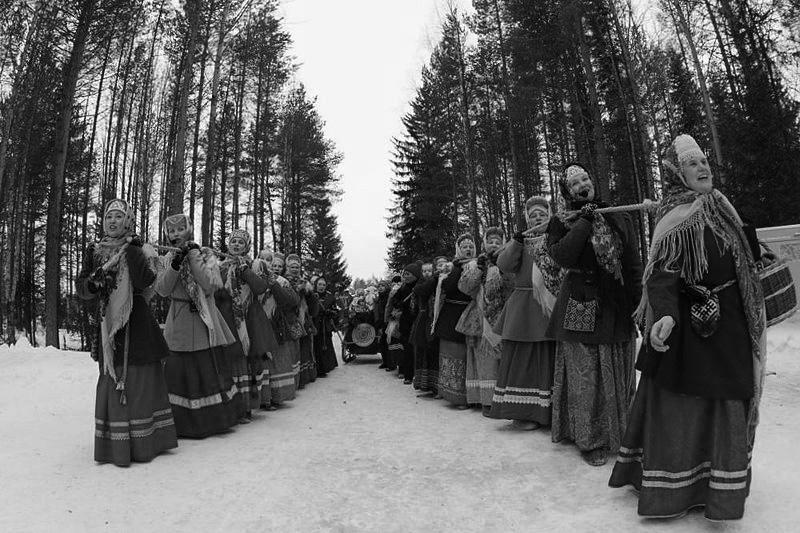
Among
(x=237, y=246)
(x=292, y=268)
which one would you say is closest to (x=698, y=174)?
(x=237, y=246)

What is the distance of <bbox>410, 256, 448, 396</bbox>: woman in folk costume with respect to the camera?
670 cm

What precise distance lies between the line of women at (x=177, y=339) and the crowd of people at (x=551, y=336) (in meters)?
0.01

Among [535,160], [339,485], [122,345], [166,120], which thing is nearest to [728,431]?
[339,485]

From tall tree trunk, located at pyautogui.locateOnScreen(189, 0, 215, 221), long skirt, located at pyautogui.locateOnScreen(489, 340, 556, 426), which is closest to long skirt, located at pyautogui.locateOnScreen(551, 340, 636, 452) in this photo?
long skirt, located at pyautogui.locateOnScreen(489, 340, 556, 426)

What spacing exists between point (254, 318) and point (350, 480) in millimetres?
2829

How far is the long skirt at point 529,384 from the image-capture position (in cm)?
451

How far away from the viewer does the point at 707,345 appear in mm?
2617

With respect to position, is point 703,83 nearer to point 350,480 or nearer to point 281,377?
point 281,377

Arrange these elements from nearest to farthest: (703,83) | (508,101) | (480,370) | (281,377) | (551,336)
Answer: (551,336)
(480,370)
(281,377)
(703,83)
(508,101)

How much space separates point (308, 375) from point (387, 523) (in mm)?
5622

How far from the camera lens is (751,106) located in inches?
543

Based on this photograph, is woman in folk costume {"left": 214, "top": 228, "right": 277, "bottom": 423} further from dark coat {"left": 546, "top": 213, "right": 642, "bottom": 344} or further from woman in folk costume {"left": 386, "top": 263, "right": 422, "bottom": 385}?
dark coat {"left": 546, "top": 213, "right": 642, "bottom": 344}

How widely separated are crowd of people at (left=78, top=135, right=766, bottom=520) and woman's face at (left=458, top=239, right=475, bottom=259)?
0.01 meters

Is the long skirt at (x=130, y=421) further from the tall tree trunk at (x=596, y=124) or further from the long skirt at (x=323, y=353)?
the tall tree trunk at (x=596, y=124)
